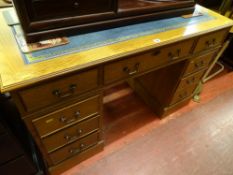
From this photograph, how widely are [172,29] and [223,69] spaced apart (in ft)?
5.03

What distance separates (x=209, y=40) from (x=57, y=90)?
937 mm

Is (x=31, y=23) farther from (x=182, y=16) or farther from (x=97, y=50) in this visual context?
(x=182, y=16)

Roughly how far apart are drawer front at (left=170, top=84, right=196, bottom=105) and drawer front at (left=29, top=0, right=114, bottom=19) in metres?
0.88

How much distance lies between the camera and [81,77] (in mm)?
713

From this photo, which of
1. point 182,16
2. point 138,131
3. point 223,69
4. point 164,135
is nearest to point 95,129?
point 138,131

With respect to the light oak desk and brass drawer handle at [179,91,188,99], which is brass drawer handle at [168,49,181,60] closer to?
the light oak desk

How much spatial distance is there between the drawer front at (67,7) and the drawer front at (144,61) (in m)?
0.25

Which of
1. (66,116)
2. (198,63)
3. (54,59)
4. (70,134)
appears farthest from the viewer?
(198,63)

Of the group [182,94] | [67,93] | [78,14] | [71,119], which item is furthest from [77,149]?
[182,94]

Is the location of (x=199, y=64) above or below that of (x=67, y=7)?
below

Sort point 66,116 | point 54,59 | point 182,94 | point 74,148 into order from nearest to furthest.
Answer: point 54,59
point 66,116
point 74,148
point 182,94

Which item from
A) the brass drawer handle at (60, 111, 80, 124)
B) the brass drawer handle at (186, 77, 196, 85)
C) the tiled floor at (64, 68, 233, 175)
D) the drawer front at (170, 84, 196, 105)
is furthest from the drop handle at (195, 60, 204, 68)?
the brass drawer handle at (60, 111, 80, 124)

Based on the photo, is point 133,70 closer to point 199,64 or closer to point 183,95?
point 199,64

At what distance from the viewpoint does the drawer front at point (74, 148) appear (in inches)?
39.6
